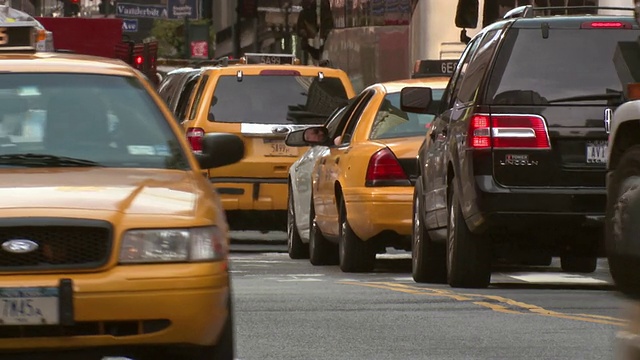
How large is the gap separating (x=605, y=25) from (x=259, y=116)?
7.87 metres

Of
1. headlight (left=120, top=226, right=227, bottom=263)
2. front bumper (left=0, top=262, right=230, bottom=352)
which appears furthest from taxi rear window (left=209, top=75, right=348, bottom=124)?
front bumper (left=0, top=262, right=230, bottom=352)

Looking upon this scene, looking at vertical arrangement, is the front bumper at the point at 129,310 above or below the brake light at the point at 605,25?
below

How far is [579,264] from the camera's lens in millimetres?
15938

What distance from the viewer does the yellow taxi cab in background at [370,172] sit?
14992 mm

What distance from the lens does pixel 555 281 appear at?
47.4ft

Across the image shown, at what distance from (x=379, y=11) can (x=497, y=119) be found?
29.8 meters

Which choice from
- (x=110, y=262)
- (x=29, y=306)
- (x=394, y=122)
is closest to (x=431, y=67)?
(x=394, y=122)

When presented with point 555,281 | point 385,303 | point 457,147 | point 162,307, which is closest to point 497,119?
point 457,147

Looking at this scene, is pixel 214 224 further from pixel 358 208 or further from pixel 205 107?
pixel 205 107

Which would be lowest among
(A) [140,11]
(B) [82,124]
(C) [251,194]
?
(A) [140,11]

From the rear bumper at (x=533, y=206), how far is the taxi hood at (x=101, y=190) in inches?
169

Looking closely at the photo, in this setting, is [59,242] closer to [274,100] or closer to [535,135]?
[535,135]

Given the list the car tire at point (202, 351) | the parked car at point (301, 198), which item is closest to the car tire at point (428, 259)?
the parked car at point (301, 198)

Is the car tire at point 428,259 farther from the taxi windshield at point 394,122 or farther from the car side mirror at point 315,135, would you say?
the car side mirror at point 315,135
